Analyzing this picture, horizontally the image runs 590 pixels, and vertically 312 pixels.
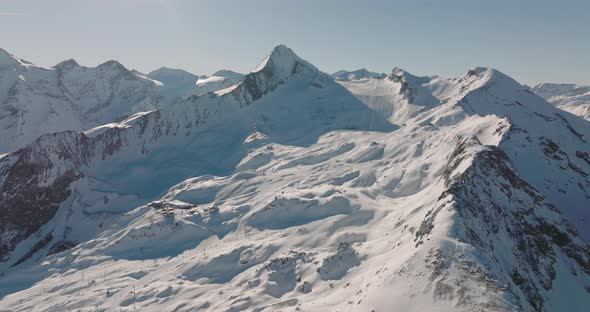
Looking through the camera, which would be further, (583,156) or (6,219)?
(6,219)

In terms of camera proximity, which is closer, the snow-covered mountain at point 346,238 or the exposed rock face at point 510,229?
the snow-covered mountain at point 346,238

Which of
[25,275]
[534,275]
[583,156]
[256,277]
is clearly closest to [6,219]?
[25,275]

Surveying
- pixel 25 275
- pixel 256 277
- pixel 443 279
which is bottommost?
pixel 25 275

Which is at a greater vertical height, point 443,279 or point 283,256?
point 443,279

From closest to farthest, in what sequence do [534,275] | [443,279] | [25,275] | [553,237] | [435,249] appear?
[443,279] < [435,249] < [534,275] < [553,237] < [25,275]

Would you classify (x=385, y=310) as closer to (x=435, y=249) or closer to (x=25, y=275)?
(x=435, y=249)

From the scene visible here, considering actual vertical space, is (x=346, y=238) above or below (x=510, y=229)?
below

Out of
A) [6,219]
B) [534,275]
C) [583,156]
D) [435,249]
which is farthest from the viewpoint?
[6,219]

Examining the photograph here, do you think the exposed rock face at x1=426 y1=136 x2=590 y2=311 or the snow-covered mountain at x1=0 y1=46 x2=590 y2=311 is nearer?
the snow-covered mountain at x1=0 y1=46 x2=590 y2=311

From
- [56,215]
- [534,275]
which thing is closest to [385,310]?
[534,275]

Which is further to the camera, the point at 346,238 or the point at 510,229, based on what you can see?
the point at 346,238
